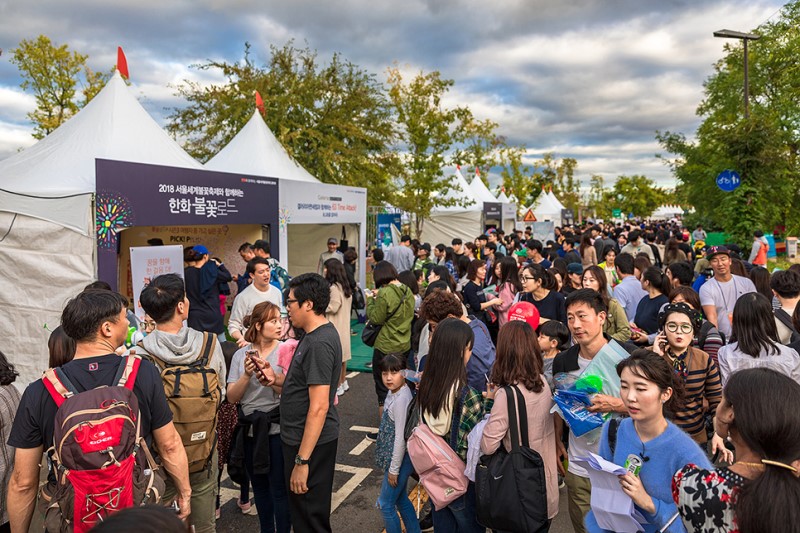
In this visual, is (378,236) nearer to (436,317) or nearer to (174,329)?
(436,317)

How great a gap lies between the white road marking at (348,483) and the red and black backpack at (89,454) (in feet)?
7.41

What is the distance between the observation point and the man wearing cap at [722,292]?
5203 millimetres

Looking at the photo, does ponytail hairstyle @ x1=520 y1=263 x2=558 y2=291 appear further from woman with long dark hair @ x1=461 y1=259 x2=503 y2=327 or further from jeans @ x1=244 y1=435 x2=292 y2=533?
jeans @ x1=244 y1=435 x2=292 y2=533

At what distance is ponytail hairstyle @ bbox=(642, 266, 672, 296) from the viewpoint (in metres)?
5.00

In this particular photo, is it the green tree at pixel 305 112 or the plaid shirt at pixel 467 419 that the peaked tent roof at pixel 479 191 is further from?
the plaid shirt at pixel 467 419

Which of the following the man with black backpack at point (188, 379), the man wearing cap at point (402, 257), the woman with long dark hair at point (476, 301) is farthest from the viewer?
the man wearing cap at point (402, 257)

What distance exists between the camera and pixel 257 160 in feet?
32.8

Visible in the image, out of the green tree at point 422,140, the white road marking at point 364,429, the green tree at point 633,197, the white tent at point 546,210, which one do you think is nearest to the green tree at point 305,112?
the green tree at point 422,140

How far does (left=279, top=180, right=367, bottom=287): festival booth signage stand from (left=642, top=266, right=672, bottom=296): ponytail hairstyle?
6002mm

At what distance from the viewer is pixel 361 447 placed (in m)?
5.15

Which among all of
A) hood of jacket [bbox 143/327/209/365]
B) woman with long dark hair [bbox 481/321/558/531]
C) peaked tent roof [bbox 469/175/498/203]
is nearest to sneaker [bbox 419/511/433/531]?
woman with long dark hair [bbox 481/321/558/531]

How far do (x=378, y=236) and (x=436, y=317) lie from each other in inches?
447

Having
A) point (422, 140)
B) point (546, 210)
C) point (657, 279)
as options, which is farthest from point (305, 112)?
point (546, 210)

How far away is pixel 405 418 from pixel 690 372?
187 centimetres
